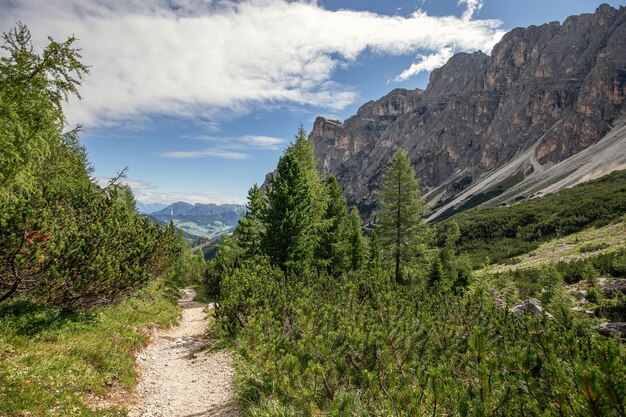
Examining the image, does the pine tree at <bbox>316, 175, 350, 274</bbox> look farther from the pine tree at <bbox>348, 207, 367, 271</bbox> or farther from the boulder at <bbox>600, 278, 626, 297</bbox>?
the boulder at <bbox>600, 278, 626, 297</bbox>

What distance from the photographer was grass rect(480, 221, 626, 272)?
36.1m

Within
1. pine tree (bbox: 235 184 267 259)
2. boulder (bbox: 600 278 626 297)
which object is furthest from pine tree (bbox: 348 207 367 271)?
boulder (bbox: 600 278 626 297)

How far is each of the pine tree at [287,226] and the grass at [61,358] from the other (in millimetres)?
8539

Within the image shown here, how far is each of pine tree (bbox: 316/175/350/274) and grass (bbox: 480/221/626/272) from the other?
1800 cm

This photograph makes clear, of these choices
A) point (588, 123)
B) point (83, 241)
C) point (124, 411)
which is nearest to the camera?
point (124, 411)

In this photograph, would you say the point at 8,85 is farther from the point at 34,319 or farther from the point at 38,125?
the point at 34,319

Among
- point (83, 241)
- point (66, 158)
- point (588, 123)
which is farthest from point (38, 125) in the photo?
point (588, 123)

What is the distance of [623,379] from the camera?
2.59 metres

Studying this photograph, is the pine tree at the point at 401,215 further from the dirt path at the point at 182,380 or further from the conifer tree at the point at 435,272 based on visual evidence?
the dirt path at the point at 182,380

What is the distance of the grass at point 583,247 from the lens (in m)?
36.1

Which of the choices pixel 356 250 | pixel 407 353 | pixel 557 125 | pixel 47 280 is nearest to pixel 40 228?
pixel 47 280

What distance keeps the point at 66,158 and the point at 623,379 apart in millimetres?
17588

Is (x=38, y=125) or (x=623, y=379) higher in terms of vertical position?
(x=38, y=125)

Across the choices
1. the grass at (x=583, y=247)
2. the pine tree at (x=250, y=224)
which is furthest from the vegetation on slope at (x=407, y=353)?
the grass at (x=583, y=247)
